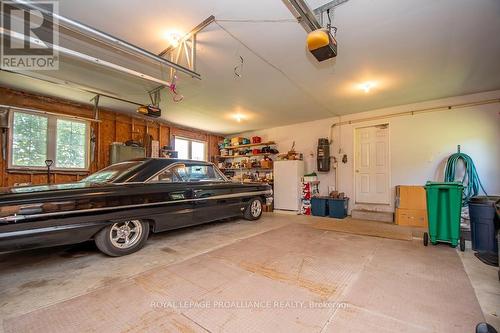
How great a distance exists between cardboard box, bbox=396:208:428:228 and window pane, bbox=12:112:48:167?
7.86 metres

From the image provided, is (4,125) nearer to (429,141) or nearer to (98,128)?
(98,128)

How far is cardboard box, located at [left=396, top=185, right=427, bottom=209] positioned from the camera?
15.8 ft

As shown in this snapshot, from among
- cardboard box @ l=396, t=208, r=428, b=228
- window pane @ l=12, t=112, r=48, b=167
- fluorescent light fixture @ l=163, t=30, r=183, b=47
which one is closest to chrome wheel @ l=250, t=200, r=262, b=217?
cardboard box @ l=396, t=208, r=428, b=228

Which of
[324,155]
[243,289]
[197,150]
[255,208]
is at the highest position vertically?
[197,150]

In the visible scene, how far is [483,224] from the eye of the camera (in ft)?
9.75

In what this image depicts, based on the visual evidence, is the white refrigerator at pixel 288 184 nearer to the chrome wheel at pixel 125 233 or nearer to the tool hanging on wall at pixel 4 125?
the chrome wheel at pixel 125 233

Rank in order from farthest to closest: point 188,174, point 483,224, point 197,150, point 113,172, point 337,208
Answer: point 197,150
point 337,208
point 188,174
point 113,172
point 483,224

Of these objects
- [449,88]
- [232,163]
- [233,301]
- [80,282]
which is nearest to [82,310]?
[80,282]

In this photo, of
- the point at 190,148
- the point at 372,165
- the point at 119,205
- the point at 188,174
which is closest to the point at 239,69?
the point at 188,174

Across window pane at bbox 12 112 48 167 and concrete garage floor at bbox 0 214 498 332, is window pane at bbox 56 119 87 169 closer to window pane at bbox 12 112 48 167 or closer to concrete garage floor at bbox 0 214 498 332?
window pane at bbox 12 112 48 167

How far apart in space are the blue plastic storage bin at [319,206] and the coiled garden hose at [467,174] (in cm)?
260

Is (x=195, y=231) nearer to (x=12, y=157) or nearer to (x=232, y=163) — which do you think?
(x=12, y=157)

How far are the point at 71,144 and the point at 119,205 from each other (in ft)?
12.3

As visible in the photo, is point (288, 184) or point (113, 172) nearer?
point (113, 172)
